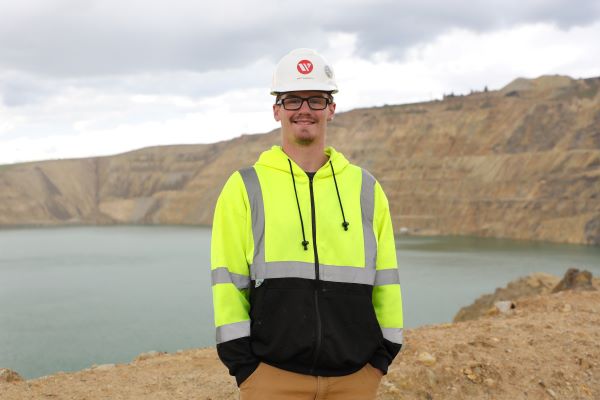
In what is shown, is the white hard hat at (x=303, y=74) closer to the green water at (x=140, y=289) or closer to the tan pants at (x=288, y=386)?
the tan pants at (x=288, y=386)

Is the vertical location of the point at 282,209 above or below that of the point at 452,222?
above

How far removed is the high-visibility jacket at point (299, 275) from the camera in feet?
7.64

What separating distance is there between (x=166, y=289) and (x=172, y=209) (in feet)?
188

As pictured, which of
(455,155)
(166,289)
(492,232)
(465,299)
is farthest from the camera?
(455,155)

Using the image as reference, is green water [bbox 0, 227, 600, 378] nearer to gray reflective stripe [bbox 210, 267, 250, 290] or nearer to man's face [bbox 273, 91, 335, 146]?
gray reflective stripe [bbox 210, 267, 250, 290]

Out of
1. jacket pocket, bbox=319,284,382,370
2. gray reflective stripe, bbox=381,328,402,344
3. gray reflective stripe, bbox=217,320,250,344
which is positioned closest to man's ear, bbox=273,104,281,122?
jacket pocket, bbox=319,284,382,370

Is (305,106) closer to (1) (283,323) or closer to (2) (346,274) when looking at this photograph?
(2) (346,274)

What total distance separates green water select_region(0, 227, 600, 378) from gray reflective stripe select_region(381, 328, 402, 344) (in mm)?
12144

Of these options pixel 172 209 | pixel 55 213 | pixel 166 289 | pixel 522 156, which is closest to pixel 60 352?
pixel 166 289

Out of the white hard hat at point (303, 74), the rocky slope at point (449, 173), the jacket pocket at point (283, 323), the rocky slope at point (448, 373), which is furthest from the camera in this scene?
the rocky slope at point (449, 173)

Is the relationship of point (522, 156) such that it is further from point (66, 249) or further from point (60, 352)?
point (60, 352)

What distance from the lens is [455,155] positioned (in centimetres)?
6016

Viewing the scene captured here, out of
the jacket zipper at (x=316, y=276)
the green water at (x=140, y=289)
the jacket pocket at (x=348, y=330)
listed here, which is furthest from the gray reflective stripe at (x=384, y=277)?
the green water at (x=140, y=289)

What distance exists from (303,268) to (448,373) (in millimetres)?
2971
